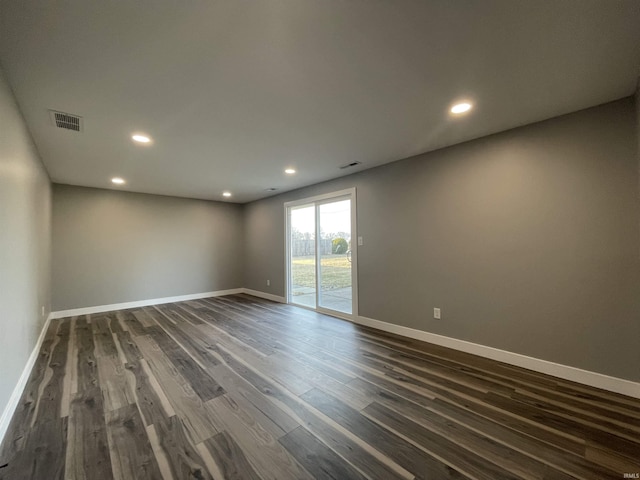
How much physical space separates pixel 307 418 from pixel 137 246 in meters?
5.20

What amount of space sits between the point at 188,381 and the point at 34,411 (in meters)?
1.00

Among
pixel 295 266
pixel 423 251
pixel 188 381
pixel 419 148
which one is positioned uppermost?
pixel 419 148

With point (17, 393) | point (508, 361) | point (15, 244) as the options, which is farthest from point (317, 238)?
point (17, 393)

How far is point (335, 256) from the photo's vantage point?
450 cm

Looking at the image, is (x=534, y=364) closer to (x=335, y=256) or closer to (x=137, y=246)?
(x=335, y=256)

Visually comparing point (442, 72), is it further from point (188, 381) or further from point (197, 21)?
point (188, 381)

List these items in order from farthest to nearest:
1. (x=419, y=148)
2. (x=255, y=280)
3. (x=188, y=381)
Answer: (x=255, y=280)
(x=419, y=148)
(x=188, y=381)

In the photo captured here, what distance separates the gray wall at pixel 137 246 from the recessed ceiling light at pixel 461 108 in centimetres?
561

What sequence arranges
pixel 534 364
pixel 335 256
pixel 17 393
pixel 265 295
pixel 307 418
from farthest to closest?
pixel 265 295 → pixel 335 256 → pixel 534 364 → pixel 17 393 → pixel 307 418

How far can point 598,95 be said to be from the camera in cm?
201

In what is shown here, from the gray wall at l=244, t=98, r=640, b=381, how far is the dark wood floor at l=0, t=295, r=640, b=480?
0.39 metres

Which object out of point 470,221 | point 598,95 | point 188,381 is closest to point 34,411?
point 188,381

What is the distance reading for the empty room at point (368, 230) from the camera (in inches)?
54.2

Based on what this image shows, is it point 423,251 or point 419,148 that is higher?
point 419,148
